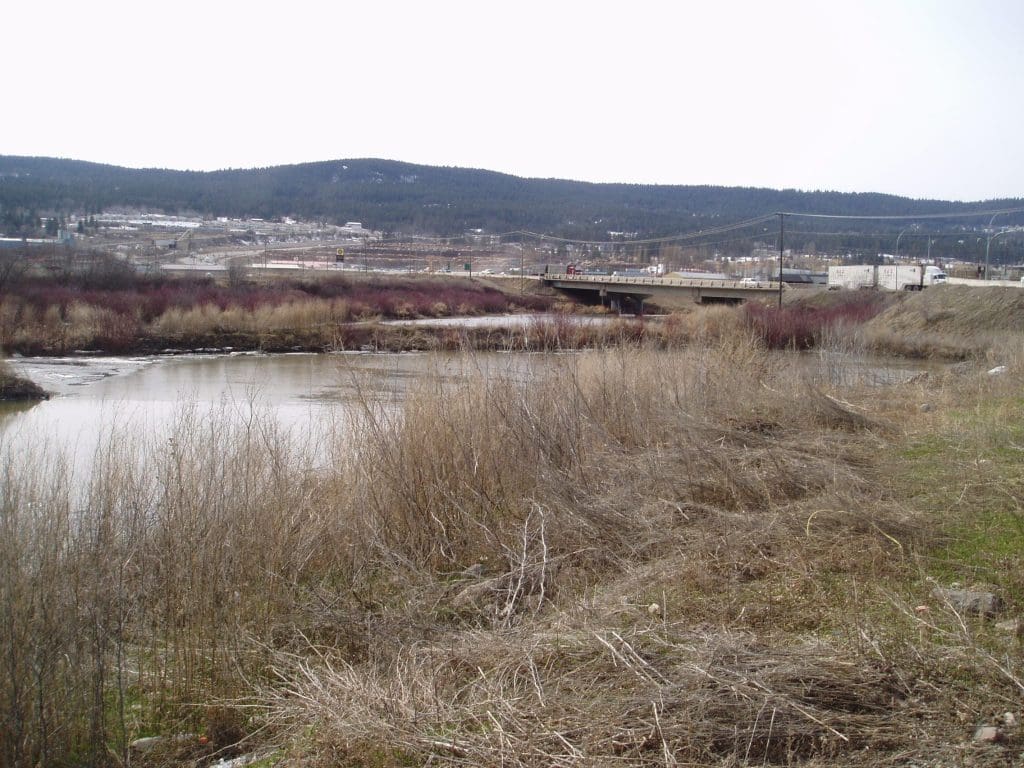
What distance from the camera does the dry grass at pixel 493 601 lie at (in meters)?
4.14

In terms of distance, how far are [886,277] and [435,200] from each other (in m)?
129

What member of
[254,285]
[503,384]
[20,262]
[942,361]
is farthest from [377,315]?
[503,384]

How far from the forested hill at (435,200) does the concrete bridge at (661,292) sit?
3410 inches

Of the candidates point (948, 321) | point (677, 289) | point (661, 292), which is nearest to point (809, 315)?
point (948, 321)

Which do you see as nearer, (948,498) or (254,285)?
(948,498)

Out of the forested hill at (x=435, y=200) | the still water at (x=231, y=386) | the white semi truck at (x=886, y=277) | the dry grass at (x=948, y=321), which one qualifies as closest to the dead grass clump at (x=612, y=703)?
the still water at (x=231, y=386)

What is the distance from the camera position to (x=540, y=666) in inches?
196

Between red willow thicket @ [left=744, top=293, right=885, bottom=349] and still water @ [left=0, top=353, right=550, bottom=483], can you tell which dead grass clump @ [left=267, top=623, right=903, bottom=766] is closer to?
still water @ [left=0, top=353, right=550, bottom=483]

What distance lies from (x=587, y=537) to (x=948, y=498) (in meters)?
3.15

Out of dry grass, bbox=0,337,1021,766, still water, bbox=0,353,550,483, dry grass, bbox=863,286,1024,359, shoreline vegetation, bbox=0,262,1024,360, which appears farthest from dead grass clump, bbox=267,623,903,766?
dry grass, bbox=863,286,1024,359

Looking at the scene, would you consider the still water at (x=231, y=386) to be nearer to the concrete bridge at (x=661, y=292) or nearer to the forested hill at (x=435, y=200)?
the concrete bridge at (x=661, y=292)

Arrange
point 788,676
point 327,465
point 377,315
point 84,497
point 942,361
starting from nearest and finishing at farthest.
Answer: point 788,676, point 84,497, point 327,465, point 942,361, point 377,315

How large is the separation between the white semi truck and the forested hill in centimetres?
8332

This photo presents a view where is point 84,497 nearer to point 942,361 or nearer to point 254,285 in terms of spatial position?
point 942,361
